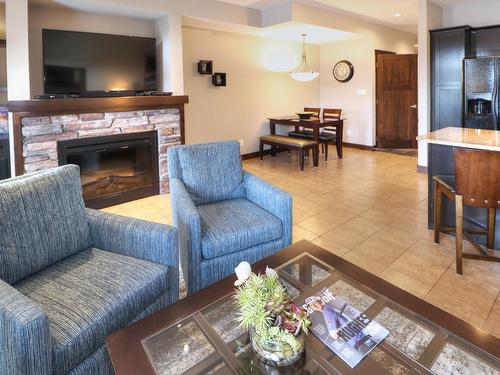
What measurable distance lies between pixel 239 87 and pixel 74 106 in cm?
341

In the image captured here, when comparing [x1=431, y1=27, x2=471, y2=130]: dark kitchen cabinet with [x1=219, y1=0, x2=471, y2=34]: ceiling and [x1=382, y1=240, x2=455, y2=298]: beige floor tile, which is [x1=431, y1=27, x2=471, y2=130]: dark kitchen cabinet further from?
[x1=382, y1=240, x2=455, y2=298]: beige floor tile

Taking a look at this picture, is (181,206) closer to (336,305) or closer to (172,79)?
(336,305)

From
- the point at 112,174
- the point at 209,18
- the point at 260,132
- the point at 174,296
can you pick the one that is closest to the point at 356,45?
the point at 260,132

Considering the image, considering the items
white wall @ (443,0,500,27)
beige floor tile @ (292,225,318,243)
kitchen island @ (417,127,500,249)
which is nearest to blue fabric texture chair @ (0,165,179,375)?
beige floor tile @ (292,225,318,243)

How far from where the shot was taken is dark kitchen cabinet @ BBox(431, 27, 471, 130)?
5078 mm

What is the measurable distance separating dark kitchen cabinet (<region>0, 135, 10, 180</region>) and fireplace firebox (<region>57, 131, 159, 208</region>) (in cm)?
50

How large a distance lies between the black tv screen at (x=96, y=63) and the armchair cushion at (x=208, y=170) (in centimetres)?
207

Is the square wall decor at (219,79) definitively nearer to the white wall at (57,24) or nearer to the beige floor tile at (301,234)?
the white wall at (57,24)

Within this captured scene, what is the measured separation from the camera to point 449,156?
2980 mm

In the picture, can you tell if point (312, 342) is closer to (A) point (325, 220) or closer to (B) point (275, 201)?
(B) point (275, 201)

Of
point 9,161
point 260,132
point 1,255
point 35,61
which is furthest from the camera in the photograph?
point 260,132

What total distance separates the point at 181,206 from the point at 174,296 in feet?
1.83

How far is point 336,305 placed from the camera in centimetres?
140

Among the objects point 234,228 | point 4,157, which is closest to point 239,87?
point 4,157
